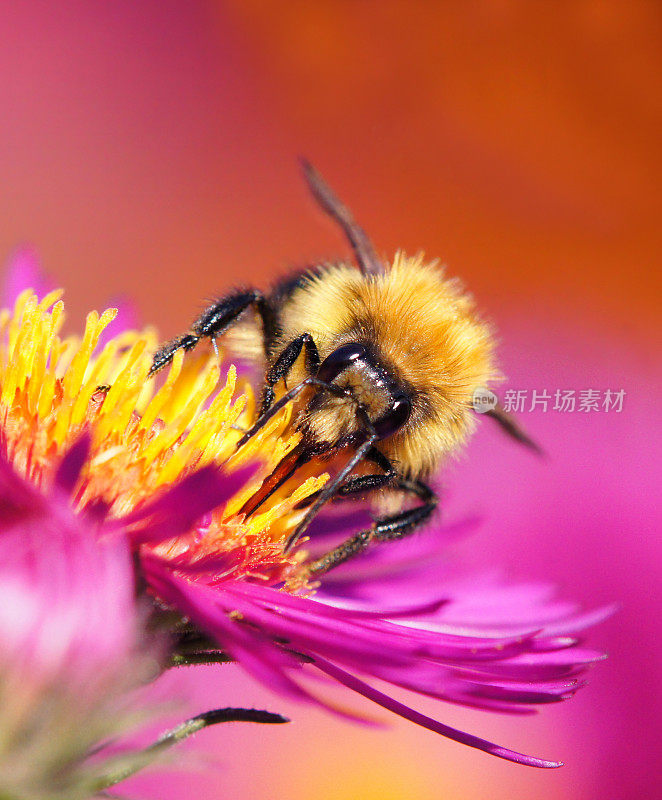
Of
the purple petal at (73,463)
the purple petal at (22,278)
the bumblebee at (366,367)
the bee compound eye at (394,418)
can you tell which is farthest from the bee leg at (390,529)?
the purple petal at (22,278)

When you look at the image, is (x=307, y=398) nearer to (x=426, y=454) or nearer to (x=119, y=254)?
(x=426, y=454)

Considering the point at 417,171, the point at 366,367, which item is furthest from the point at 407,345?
the point at 417,171

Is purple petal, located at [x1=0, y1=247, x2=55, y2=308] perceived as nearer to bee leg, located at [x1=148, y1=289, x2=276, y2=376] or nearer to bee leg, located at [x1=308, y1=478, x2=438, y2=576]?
bee leg, located at [x1=148, y1=289, x2=276, y2=376]

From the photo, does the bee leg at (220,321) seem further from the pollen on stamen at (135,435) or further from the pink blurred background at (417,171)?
the pink blurred background at (417,171)

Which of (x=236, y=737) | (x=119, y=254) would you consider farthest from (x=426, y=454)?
(x=119, y=254)
